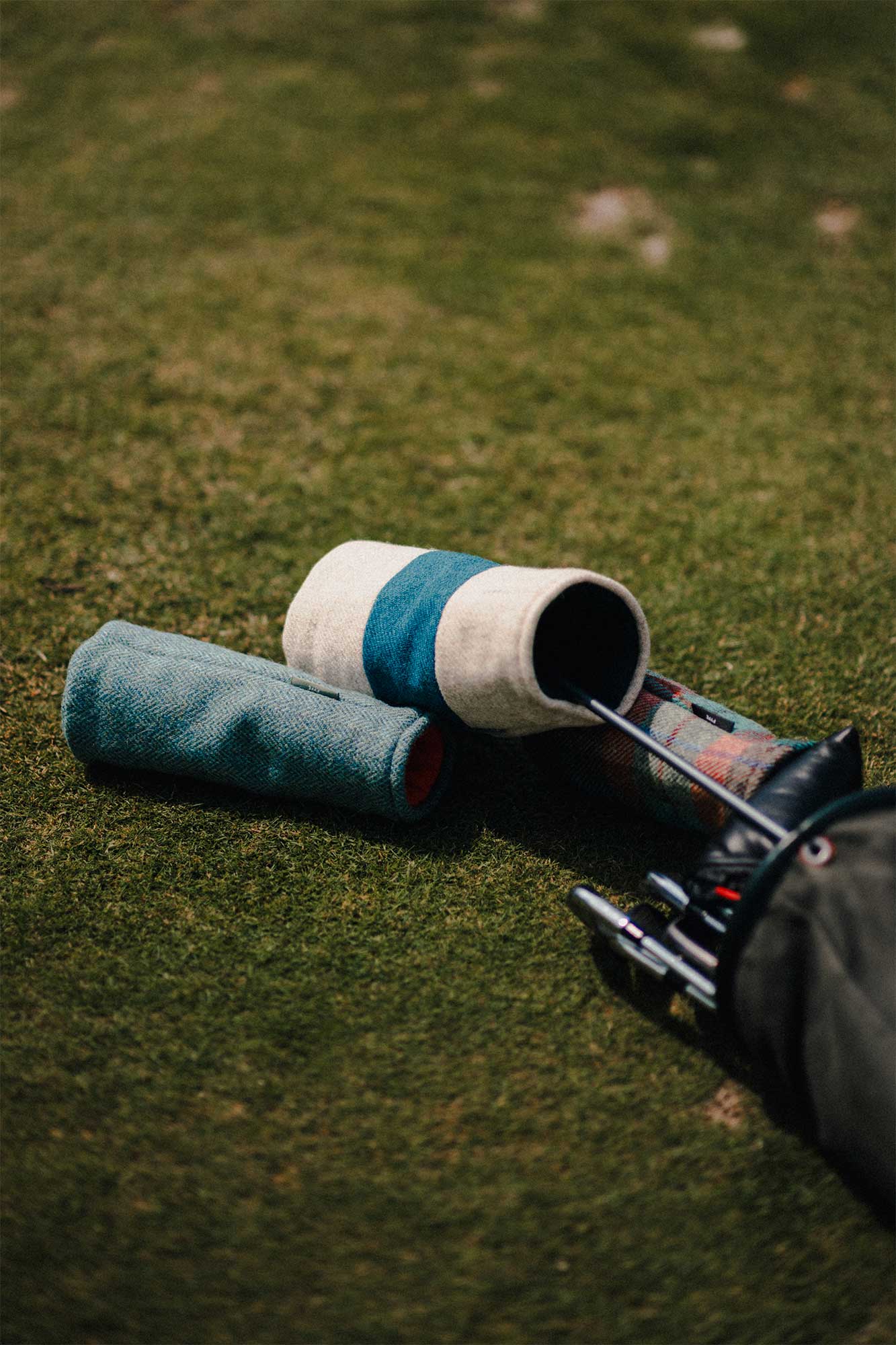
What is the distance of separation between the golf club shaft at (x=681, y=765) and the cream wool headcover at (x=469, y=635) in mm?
33

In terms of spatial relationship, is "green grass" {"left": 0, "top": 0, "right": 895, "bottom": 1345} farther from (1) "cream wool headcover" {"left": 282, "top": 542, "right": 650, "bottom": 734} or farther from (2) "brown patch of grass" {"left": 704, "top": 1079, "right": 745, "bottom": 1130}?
(1) "cream wool headcover" {"left": 282, "top": 542, "right": 650, "bottom": 734}

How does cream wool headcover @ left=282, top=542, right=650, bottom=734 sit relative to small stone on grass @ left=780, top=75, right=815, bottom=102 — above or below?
below

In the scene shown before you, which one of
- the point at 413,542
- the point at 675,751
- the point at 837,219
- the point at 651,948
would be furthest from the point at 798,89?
the point at 651,948

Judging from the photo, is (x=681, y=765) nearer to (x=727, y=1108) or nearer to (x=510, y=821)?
(x=510, y=821)

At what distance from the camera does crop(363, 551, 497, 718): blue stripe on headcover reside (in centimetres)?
230

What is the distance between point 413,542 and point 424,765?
1.03 meters

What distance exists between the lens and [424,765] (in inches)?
99.3

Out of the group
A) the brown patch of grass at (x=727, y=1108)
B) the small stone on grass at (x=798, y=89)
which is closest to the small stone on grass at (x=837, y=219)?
the small stone on grass at (x=798, y=89)

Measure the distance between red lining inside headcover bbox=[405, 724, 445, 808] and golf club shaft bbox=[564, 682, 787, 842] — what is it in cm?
39

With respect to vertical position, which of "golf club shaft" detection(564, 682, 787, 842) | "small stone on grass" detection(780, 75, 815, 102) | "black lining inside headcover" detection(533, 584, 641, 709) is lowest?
"golf club shaft" detection(564, 682, 787, 842)

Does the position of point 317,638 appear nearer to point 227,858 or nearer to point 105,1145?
point 227,858

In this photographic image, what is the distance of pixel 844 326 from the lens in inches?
168

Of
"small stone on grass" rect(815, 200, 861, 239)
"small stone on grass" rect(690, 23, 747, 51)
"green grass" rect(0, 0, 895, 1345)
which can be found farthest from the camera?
"small stone on grass" rect(690, 23, 747, 51)

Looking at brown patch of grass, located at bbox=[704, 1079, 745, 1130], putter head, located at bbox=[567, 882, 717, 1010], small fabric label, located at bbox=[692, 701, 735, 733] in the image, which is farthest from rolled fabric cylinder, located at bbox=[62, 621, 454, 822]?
brown patch of grass, located at bbox=[704, 1079, 745, 1130]
